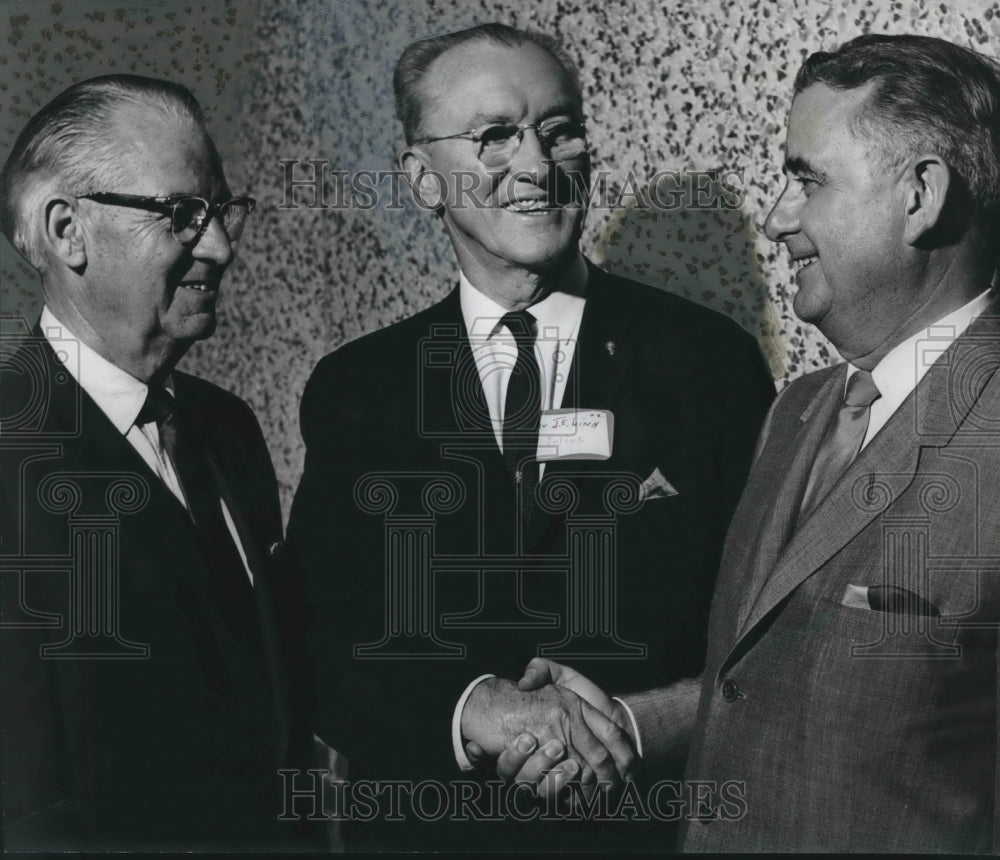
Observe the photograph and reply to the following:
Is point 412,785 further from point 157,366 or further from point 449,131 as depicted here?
point 449,131

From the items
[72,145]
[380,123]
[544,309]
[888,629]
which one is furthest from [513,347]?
[72,145]

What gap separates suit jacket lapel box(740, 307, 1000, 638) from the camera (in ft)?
8.60

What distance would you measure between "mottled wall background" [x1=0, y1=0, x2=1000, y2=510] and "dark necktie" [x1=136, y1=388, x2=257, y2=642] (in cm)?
15

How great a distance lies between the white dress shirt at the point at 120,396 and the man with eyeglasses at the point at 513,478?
0.39 metres

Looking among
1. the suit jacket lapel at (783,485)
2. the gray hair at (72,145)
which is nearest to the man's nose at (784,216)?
the suit jacket lapel at (783,485)

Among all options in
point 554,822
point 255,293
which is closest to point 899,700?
point 554,822

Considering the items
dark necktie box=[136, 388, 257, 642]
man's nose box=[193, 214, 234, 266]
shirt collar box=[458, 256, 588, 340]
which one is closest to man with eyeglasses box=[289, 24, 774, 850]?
shirt collar box=[458, 256, 588, 340]

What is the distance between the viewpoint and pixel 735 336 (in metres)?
3.02

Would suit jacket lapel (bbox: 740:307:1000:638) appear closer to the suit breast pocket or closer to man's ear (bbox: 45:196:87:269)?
the suit breast pocket

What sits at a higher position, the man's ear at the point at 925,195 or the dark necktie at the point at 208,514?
the man's ear at the point at 925,195

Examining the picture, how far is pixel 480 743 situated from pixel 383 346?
94cm

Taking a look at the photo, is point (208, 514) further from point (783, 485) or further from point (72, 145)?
point (783, 485)

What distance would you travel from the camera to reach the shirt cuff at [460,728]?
9.80ft

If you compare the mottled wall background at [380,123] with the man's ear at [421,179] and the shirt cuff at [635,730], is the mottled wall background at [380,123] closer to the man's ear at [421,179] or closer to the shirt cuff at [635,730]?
the man's ear at [421,179]
